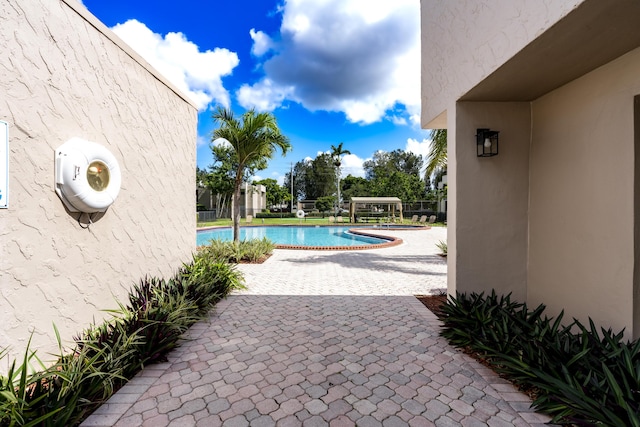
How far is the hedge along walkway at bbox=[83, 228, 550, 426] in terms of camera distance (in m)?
2.40

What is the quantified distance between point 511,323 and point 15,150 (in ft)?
18.7

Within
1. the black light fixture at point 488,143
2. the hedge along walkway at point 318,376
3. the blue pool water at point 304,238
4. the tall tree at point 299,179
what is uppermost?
the tall tree at point 299,179

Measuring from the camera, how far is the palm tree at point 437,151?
7375 mm

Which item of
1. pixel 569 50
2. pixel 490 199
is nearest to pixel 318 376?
pixel 490 199

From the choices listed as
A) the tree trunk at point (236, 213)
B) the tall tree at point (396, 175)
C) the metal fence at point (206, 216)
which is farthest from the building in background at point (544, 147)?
the metal fence at point (206, 216)

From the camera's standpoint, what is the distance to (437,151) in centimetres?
764

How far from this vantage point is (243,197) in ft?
125

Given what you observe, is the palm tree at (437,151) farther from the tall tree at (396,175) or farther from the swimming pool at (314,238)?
the tall tree at (396,175)

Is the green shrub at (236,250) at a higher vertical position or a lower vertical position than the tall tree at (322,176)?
lower

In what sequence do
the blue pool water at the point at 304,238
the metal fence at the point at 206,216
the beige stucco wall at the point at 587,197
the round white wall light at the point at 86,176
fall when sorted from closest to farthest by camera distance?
the beige stucco wall at the point at 587,197, the round white wall light at the point at 86,176, the blue pool water at the point at 304,238, the metal fence at the point at 206,216

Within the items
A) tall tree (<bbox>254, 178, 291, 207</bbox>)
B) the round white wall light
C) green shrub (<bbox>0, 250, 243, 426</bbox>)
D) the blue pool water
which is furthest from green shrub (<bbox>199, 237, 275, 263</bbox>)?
tall tree (<bbox>254, 178, 291, 207</bbox>)

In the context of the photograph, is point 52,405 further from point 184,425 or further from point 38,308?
point 38,308

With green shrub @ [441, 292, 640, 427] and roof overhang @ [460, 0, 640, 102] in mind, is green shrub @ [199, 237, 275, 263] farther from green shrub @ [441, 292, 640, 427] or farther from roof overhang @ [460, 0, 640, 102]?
roof overhang @ [460, 0, 640, 102]

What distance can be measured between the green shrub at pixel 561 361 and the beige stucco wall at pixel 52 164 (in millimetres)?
4841
